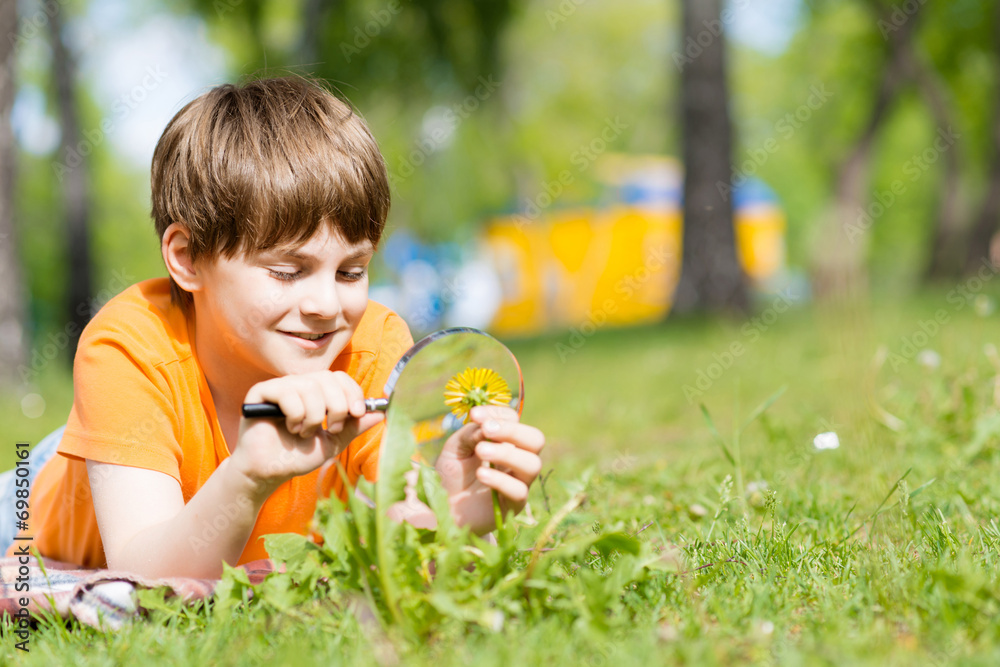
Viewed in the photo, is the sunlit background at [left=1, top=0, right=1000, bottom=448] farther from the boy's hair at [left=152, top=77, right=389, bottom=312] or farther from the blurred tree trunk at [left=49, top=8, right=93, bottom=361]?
the boy's hair at [left=152, top=77, right=389, bottom=312]

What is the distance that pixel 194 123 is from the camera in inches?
88.7

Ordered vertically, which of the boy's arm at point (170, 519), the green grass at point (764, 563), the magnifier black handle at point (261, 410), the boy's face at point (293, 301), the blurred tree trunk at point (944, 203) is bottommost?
the blurred tree trunk at point (944, 203)

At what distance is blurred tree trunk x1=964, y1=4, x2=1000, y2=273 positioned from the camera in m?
14.5

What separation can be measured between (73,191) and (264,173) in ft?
37.4

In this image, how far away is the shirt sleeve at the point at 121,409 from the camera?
76.5 inches

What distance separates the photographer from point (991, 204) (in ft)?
49.8
